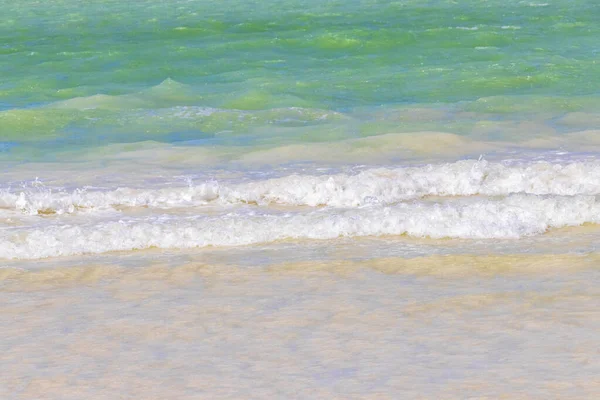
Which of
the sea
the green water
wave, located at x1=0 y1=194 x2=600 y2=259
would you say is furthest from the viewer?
the green water

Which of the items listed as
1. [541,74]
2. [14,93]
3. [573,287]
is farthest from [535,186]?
[14,93]

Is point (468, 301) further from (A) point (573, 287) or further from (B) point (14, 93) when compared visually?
(B) point (14, 93)

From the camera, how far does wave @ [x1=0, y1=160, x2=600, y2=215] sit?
6395mm

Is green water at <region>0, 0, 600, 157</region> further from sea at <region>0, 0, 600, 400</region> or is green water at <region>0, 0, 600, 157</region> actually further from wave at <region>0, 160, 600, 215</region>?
wave at <region>0, 160, 600, 215</region>

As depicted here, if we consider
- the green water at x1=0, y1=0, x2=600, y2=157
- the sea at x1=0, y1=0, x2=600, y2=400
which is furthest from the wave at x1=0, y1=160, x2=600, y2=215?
the green water at x1=0, y1=0, x2=600, y2=157

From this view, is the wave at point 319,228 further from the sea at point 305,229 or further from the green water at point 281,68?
the green water at point 281,68

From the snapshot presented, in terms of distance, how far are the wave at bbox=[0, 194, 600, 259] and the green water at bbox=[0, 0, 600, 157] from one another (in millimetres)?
2837

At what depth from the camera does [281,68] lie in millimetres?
12961

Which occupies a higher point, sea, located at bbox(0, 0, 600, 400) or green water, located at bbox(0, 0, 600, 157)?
sea, located at bbox(0, 0, 600, 400)

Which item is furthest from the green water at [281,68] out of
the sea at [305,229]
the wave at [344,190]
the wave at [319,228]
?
the wave at [319,228]

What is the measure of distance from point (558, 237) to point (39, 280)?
2806 millimetres

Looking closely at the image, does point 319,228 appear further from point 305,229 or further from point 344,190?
point 344,190

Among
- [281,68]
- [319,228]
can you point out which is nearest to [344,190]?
[319,228]

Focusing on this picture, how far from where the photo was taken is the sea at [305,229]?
368 centimetres
